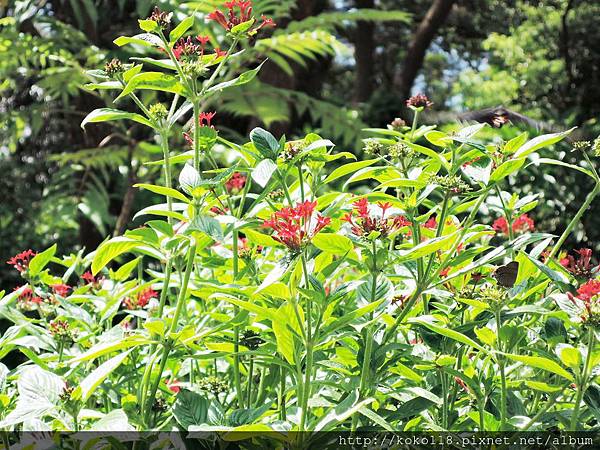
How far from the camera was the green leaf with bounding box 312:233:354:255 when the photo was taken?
605 millimetres

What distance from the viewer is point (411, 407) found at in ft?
2.14

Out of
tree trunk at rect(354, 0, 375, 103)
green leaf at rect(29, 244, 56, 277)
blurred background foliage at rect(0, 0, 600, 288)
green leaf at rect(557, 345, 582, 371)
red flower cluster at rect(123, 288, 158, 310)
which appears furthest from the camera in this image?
tree trunk at rect(354, 0, 375, 103)

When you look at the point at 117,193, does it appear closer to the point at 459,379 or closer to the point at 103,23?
the point at 103,23

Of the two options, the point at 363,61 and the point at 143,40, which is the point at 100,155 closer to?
the point at 143,40

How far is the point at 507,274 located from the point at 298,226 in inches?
7.9

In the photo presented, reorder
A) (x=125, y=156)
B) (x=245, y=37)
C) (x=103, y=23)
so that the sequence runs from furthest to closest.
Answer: (x=103, y=23) → (x=125, y=156) → (x=245, y=37)

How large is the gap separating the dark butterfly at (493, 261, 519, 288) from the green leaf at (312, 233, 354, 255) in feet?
0.45

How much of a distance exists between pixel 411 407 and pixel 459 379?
0.21 feet

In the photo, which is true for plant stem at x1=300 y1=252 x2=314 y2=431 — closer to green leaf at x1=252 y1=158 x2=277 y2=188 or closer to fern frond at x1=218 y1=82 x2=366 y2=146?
green leaf at x1=252 y1=158 x2=277 y2=188

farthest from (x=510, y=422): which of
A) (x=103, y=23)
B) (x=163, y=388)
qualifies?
(x=103, y=23)

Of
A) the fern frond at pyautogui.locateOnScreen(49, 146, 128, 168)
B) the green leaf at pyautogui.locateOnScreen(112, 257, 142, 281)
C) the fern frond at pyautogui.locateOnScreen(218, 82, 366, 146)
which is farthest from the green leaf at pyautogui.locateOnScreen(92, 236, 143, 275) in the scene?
the fern frond at pyautogui.locateOnScreen(49, 146, 128, 168)

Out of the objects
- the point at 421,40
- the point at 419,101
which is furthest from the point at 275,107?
the point at 421,40

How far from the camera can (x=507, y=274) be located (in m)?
0.65

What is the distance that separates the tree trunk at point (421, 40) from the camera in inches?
235
